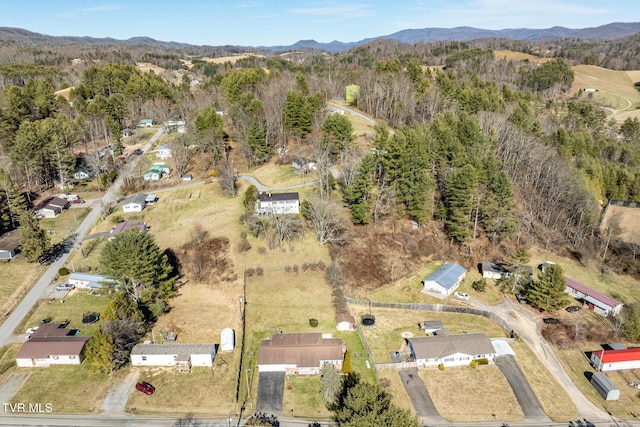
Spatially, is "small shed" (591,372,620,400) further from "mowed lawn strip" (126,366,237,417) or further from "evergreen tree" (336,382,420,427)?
"mowed lawn strip" (126,366,237,417)

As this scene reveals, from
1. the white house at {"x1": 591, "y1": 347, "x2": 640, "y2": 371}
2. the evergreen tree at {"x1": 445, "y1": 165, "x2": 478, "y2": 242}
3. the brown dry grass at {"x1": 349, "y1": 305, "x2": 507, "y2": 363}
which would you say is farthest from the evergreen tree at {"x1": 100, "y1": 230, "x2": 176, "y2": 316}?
the white house at {"x1": 591, "y1": 347, "x2": 640, "y2": 371}

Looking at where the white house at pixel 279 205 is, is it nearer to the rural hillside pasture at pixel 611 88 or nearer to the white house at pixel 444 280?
the white house at pixel 444 280

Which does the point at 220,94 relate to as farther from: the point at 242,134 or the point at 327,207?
the point at 327,207

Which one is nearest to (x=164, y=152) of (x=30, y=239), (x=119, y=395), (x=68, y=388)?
(x=30, y=239)

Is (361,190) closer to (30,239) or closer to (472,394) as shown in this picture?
(472,394)

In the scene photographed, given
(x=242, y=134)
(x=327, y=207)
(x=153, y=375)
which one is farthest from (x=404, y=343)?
(x=242, y=134)
